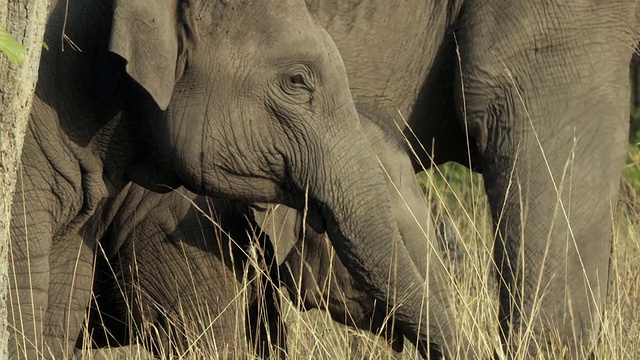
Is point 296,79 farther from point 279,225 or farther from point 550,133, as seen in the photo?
point 550,133

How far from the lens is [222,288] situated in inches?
261

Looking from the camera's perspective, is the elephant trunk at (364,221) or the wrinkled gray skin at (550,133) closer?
the elephant trunk at (364,221)

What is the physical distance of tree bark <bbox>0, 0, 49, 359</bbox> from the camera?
4.23m

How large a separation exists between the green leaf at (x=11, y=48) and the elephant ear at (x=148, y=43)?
4.22 feet

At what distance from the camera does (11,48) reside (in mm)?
3859

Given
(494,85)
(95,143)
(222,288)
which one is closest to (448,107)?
(494,85)

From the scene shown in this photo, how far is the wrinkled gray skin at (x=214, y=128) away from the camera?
5441 millimetres

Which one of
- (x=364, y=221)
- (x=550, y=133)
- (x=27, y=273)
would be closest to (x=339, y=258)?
(x=364, y=221)

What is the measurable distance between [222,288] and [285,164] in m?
1.23

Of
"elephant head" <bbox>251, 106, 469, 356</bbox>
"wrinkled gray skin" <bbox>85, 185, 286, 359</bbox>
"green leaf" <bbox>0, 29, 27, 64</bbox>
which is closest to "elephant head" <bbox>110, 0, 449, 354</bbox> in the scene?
"elephant head" <bbox>251, 106, 469, 356</bbox>

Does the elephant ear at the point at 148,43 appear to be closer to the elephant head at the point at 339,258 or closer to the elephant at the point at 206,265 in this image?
the elephant head at the point at 339,258

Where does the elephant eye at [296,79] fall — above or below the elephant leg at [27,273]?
above

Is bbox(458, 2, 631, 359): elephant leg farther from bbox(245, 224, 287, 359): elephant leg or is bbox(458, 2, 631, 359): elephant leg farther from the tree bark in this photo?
the tree bark

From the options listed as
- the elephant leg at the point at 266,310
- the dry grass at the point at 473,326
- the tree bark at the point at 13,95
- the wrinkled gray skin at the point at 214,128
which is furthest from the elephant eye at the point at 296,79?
the tree bark at the point at 13,95
